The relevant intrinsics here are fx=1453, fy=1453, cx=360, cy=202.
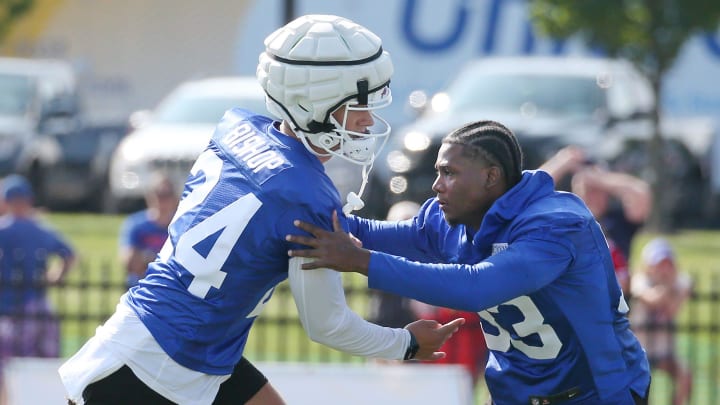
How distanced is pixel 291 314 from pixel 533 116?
5234 millimetres

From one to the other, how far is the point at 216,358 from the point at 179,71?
2073 centimetres

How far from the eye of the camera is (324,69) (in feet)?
14.0

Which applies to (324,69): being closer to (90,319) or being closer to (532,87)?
(90,319)

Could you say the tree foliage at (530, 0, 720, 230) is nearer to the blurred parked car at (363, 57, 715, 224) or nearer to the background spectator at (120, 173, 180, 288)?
the blurred parked car at (363, 57, 715, 224)

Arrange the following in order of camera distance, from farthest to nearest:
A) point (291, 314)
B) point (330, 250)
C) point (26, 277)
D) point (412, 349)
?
point (291, 314), point (26, 277), point (412, 349), point (330, 250)

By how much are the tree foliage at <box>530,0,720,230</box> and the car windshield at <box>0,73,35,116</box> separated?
7.20 meters

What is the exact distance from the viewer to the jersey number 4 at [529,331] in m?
4.46

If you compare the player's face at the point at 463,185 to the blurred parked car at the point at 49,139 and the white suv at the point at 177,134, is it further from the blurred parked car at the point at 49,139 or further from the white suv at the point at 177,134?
the blurred parked car at the point at 49,139

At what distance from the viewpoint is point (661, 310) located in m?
9.59

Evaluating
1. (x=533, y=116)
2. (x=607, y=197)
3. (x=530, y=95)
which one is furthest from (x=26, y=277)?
(x=530, y=95)

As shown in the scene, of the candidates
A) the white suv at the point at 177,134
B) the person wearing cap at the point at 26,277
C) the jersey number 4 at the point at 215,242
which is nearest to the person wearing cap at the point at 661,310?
the person wearing cap at the point at 26,277

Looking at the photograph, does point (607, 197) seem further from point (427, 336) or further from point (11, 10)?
point (11, 10)

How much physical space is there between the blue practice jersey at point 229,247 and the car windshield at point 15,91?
1574 centimetres

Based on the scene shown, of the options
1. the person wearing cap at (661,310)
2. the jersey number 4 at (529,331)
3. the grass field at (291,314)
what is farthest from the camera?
the grass field at (291,314)
